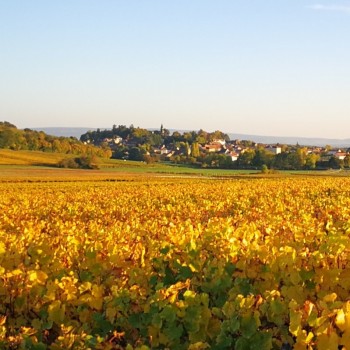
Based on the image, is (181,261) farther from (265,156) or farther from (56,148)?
(56,148)

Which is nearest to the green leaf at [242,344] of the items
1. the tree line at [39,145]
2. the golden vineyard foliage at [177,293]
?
the golden vineyard foliage at [177,293]

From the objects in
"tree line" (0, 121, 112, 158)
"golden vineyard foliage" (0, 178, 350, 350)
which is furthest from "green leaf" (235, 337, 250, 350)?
"tree line" (0, 121, 112, 158)

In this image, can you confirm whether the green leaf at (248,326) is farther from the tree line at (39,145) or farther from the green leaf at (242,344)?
the tree line at (39,145)

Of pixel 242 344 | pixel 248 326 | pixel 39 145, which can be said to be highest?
pixel 39 145

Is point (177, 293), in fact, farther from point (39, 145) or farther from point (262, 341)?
point (39, 145)

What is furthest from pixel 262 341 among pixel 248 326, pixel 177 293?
pixel 177 293

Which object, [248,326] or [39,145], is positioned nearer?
[248,326]

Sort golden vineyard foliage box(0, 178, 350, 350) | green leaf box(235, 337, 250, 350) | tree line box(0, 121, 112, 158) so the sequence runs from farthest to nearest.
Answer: tree line box(0, 121, 112, 158) → golden vineyard foliage box(0, 178, 350, 350) → green leaf box(235, 337, 250, 350)

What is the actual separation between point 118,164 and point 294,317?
106 m

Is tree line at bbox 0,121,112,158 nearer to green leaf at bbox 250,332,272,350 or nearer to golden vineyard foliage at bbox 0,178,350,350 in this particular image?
golden vineyard foliage at bbox 0,178,350,350

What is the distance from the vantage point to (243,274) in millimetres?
5344

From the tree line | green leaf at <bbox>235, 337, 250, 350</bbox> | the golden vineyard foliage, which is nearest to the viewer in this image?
green leaf at <bbox>235, 337, 250, 350</bbox>

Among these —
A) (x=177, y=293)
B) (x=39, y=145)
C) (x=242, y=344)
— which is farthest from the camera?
(x=39, y=145)

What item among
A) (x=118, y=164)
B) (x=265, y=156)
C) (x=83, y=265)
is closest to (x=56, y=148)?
(x=118, y=164)
